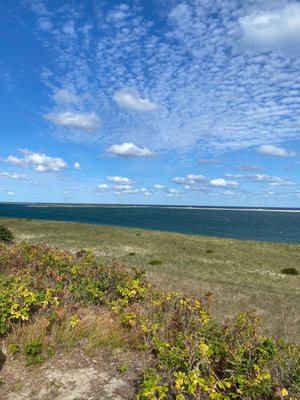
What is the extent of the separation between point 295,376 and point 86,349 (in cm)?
536

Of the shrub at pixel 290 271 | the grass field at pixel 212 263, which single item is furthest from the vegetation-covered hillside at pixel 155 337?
the shrub at pixel 290 271

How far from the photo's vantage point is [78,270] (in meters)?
13.9

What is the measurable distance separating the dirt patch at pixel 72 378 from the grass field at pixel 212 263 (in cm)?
1048

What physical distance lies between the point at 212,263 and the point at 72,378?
32329mm

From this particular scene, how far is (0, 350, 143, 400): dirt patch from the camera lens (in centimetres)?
709

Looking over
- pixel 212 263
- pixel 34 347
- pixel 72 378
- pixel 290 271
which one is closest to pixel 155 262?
pixel 212 263

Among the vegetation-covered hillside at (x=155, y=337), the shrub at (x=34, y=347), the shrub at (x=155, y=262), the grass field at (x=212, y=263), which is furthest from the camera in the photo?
the shrub at (x=155, y=262)

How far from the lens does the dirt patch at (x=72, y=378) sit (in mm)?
7094

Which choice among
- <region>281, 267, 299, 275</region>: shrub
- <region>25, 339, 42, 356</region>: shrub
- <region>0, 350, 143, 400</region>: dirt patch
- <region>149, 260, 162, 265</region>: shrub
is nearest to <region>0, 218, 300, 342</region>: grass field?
<region>149, 260, 162, 265</region>: shrub

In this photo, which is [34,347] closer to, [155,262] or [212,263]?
[155,262]

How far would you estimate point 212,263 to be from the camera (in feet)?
126

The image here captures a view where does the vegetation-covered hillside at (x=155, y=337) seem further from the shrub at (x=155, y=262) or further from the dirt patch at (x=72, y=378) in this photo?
the shrub at (x=155, y=262)

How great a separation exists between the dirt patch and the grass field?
34.4ft

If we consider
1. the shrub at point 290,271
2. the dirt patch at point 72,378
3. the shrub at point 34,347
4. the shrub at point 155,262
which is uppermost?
the shrub at point 34,347
